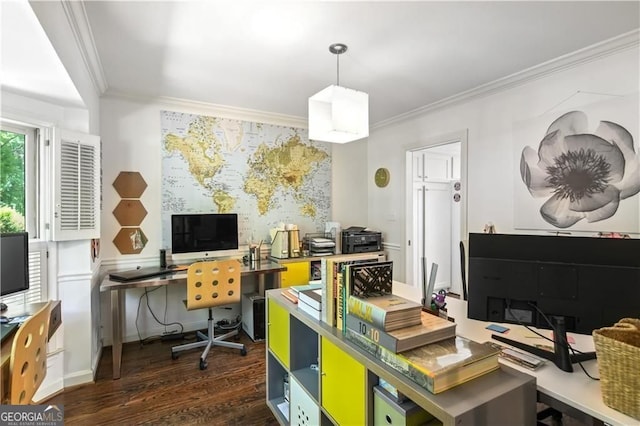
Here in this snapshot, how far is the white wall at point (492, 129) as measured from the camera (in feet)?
7.72

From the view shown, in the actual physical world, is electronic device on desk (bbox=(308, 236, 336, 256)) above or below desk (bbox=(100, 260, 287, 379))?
above

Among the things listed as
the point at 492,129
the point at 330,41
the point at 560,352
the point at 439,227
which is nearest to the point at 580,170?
the point at 492,129

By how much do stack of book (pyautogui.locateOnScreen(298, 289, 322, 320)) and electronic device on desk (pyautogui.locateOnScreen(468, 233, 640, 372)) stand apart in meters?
0.68

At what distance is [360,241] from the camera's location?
412 cm

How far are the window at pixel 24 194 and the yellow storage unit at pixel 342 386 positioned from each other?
2.24m

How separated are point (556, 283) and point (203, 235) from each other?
9.81 ft

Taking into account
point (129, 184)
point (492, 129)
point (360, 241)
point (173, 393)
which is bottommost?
point (173, 393)

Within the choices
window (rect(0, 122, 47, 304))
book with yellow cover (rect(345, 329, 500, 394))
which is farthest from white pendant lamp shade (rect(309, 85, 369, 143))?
window (rect(0, 122, 47, 304))

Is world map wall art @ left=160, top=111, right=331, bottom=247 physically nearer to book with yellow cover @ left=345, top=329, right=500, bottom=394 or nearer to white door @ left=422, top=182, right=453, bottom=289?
white door @ left=422, top=182, right=453, bottom=289

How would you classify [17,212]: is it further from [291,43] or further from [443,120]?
[443,120]

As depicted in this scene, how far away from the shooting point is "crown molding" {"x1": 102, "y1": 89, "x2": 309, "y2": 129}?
328 centimetres

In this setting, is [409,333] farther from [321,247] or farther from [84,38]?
[321,247]

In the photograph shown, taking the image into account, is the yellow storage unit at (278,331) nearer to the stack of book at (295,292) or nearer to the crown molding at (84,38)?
the stack of book at (295,292)

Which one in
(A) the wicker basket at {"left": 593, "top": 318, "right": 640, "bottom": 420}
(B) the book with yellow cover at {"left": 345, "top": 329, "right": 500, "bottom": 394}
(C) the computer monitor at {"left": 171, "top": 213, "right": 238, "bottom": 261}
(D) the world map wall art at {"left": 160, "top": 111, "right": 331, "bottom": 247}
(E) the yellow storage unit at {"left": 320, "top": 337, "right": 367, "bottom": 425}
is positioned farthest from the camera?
(D) the world map wall art at {"left": 160, "top": 111, "right": 331, "bottom": 247}
